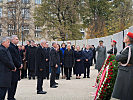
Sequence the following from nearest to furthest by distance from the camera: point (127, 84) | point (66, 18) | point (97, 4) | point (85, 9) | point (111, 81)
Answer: point (127, 84) → point (111, 81) → point (66, 18) → point (85, 9) → point (97, 4)

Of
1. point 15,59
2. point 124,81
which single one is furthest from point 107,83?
point 15,59

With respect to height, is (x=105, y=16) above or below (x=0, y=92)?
above

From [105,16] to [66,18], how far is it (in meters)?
13.2

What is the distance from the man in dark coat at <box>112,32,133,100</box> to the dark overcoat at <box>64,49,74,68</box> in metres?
8.22

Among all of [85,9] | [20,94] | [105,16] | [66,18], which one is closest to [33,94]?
[20,94]

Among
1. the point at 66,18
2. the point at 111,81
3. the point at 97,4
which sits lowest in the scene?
the point at 111,81

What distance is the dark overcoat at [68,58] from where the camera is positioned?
15.5 meters

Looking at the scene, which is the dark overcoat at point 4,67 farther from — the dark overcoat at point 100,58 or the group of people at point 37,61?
the dark overcoat at point 100,58

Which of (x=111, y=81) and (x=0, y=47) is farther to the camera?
(x=111, y=81)

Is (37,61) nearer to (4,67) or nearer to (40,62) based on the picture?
(40,62)

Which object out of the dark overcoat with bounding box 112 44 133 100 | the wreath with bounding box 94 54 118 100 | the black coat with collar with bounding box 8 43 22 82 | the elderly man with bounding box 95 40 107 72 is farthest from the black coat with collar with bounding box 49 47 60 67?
the dark overcoat with bounding box 112 44 133 100

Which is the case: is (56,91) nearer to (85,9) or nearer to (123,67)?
(123,67)

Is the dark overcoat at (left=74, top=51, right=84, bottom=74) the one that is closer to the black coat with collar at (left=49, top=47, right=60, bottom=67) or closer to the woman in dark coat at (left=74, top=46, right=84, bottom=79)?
the woman in dark coat at (left=74, top=46, right=84, bottom=79)

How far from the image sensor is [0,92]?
7.69 meters
